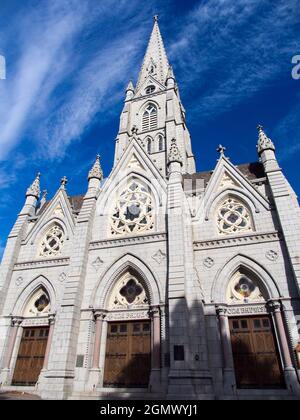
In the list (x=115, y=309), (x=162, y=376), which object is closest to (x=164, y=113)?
(x=115, y=309)

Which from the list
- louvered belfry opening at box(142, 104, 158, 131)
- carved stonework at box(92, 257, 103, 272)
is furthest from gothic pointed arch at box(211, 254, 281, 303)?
louvered belfry opening at box(142, 104, 158, 131)

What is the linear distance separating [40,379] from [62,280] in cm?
480

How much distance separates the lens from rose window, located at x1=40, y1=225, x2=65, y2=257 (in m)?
18.2

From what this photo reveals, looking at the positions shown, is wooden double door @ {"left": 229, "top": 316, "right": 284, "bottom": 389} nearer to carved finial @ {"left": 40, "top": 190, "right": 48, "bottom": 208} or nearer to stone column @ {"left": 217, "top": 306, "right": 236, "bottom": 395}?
stone column @ {"left": 217, "top": 306, "right": 236, "bottom": 395}

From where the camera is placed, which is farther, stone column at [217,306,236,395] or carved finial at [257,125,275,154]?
carved finial at [257,125,275,154]

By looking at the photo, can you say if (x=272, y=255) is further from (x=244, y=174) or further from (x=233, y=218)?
(x=244, y=174)

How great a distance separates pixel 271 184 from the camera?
1547 centimetres

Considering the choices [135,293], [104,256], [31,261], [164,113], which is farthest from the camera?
[164,113]

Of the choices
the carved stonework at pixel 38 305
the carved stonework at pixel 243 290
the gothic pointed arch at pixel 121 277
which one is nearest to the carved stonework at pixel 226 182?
the carved stonework at pixel 243 290

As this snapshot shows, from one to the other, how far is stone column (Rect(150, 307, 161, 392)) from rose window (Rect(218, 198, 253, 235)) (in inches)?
217

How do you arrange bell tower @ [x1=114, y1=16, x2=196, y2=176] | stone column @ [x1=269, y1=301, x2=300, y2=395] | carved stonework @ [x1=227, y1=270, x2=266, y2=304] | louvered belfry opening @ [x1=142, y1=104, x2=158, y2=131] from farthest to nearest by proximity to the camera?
1. louvered belfry opening @ [x1=142, y1=104, x2=158, y2=131]
2. bell tower @ [x1=114, y1=16, x2=196, y2=176]
3. carved stonework @ [x1=227, y1=270, x2=266, y2=304]
4. stone column @ [x1=269, y1=301, x2=300, y2=395]

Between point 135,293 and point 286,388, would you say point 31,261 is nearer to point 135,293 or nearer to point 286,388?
point 135,293

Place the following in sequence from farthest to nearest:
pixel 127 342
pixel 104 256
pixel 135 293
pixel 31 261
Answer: pixel 31 261, pixel 104 256, pixel 135 293, pixel 127 342

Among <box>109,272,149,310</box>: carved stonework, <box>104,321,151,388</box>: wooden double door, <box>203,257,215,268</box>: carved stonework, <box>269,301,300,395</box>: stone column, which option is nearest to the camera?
<box>269,301,300,395</box>: stone column
